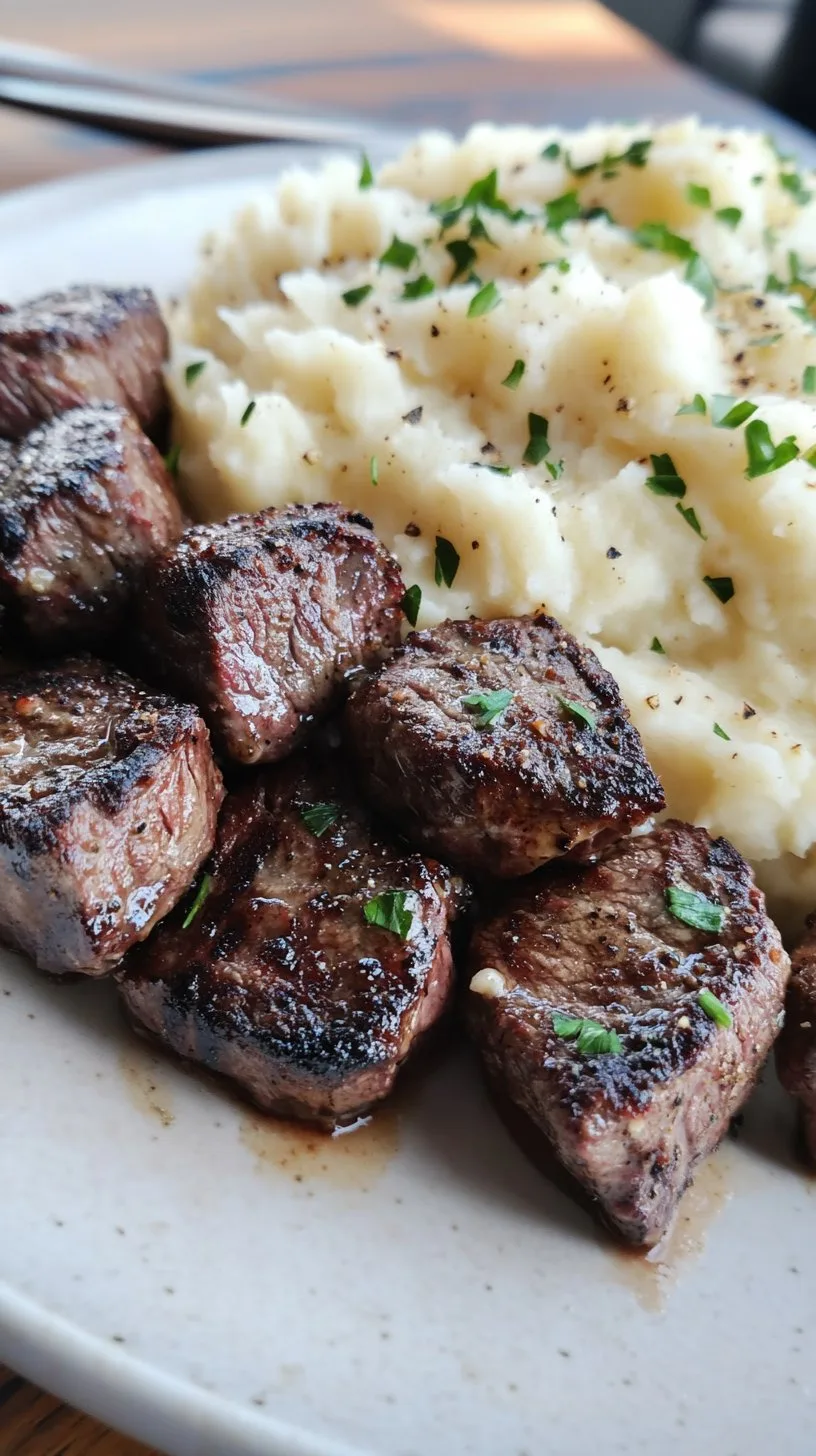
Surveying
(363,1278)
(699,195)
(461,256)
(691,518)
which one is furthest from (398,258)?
(363,1278)

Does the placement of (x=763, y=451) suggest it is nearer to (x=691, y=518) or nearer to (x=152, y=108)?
(x=691, y=518)

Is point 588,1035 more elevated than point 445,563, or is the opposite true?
point 445,563

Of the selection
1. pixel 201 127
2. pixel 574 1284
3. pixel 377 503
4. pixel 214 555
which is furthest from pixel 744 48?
pixel 574 1284

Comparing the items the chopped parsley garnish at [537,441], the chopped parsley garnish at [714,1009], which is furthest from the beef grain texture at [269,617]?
the chopped parsley garnish at [714,1009]

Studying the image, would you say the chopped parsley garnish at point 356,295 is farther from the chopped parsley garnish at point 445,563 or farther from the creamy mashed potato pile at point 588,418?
the chopped parsley garnish at point 445,563

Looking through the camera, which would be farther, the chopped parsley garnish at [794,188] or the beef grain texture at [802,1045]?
the chopped parsley garnish at [794,188]

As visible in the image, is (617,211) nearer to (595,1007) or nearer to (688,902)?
(688,902)

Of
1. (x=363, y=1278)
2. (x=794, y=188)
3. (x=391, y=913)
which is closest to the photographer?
(x=363, y=1278)

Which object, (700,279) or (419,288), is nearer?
(419,288)
